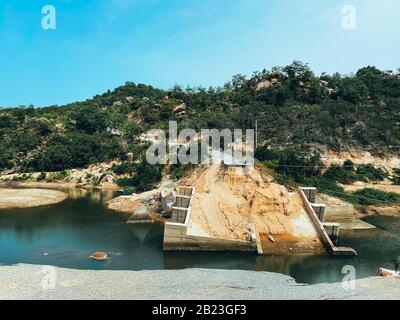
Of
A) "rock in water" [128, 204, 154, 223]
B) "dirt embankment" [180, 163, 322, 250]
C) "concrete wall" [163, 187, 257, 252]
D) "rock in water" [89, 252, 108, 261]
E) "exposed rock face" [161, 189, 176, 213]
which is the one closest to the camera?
"rock in water" [89, 252, 108, 261]

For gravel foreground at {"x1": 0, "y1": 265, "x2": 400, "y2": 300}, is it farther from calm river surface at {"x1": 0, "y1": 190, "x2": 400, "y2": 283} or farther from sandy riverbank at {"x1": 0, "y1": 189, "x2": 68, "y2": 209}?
sandy riverbank at {"x1": 0, "y1": 189, "x2": 68, "y2": 209}

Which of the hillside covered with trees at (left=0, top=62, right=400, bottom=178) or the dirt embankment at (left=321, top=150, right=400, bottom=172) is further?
the hillside covered with trees at (left=0, top=62, right=400, bottom=178)

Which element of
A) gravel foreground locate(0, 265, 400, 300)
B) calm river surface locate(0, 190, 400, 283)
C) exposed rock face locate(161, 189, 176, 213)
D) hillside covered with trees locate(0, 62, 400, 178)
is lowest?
calm river surface locate(0, 190, 400, 283)

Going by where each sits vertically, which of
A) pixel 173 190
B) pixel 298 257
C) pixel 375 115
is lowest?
pixel 298 257

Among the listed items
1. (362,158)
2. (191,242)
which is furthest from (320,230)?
(362,158)

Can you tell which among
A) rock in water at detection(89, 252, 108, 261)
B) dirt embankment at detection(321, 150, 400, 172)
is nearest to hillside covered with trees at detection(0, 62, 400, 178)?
dirt embankment at detection(321, 150, 400, 172)

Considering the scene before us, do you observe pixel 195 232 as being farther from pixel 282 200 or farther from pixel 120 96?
pixel 120 96
